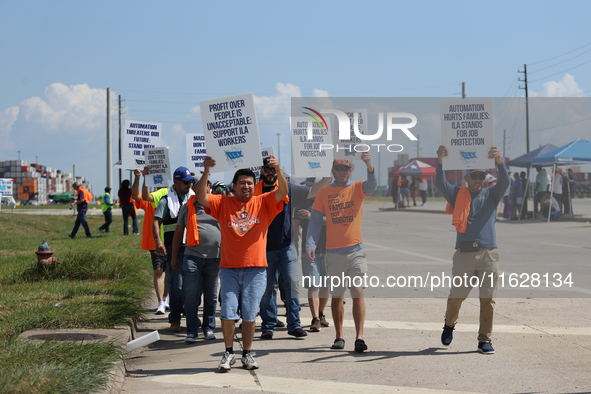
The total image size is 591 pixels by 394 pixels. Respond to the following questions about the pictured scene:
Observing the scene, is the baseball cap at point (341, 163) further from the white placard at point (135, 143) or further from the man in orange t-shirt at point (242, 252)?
the white placard at point (135, 143)

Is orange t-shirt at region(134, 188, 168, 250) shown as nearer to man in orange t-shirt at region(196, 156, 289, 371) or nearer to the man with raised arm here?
man in orange t-shirt at region(196, 156, 289, 371)

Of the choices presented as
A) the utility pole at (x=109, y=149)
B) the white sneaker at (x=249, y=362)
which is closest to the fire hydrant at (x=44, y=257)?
the white sneaker at (x=249, y=362)

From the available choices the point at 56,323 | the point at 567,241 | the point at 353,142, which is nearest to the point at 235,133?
the point at 353,142

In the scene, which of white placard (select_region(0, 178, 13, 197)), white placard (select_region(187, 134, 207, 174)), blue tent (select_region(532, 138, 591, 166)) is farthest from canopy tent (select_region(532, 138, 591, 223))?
white placard (select_region(0, 178, 13, 197))

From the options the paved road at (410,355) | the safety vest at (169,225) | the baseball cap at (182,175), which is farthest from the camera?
the safety vest at (169,225)

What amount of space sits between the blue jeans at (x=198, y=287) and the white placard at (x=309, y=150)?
57.7 inches

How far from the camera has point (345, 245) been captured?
661 cm

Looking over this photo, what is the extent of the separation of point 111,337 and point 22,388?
72.8 inches

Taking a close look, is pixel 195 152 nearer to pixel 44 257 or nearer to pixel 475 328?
pixel 44 257

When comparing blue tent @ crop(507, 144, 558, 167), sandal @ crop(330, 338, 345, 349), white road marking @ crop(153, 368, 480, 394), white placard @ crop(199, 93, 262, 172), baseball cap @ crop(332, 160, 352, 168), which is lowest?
white road marking @ crop(153, 368, 480, 394)

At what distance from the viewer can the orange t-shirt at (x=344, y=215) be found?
6629mm

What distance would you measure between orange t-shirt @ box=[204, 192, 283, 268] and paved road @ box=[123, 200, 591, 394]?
1.01m

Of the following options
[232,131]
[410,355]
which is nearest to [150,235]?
[232,131]

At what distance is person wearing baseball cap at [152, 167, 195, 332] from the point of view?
25.6ft
